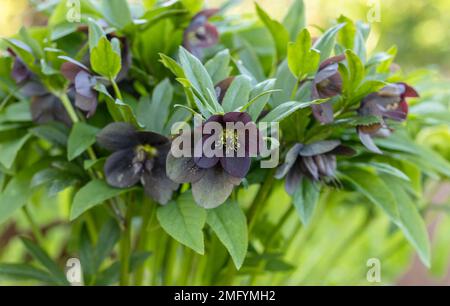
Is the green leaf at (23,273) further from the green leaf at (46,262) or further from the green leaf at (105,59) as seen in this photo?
the green leaf at (105,59)

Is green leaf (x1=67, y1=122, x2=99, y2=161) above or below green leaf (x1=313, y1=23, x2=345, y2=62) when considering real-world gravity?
below

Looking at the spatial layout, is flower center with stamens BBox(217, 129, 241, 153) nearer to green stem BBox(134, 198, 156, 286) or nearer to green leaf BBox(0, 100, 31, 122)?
green stem BBox(134, 198, 156, 286)

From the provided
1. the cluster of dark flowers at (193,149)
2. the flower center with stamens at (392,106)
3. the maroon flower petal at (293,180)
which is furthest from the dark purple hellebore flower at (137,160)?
the flower center with stamens at (392,106)

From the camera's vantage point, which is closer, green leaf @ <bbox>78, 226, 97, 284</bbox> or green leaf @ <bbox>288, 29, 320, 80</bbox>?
A: green leaf @ <bbox>288, 29, 320, 80</bbox>

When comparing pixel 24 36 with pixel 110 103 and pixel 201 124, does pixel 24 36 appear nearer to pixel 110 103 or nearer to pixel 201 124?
pixel 110 103

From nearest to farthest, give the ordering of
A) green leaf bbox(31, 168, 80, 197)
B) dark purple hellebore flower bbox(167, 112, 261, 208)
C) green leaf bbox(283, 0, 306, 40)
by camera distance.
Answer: dark purple hellebore flower bbox(167, 112, 261, 208), green leaf bbox(31, 168, 80, 197), green leaf bbox(283, 0, 306, 40)

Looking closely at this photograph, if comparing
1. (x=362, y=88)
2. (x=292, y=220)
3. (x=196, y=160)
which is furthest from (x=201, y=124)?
(x=292, y=220)

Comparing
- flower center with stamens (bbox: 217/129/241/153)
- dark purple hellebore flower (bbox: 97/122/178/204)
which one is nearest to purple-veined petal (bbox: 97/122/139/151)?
dark purple hellebore flower (bbox: 97/122/178/204)
